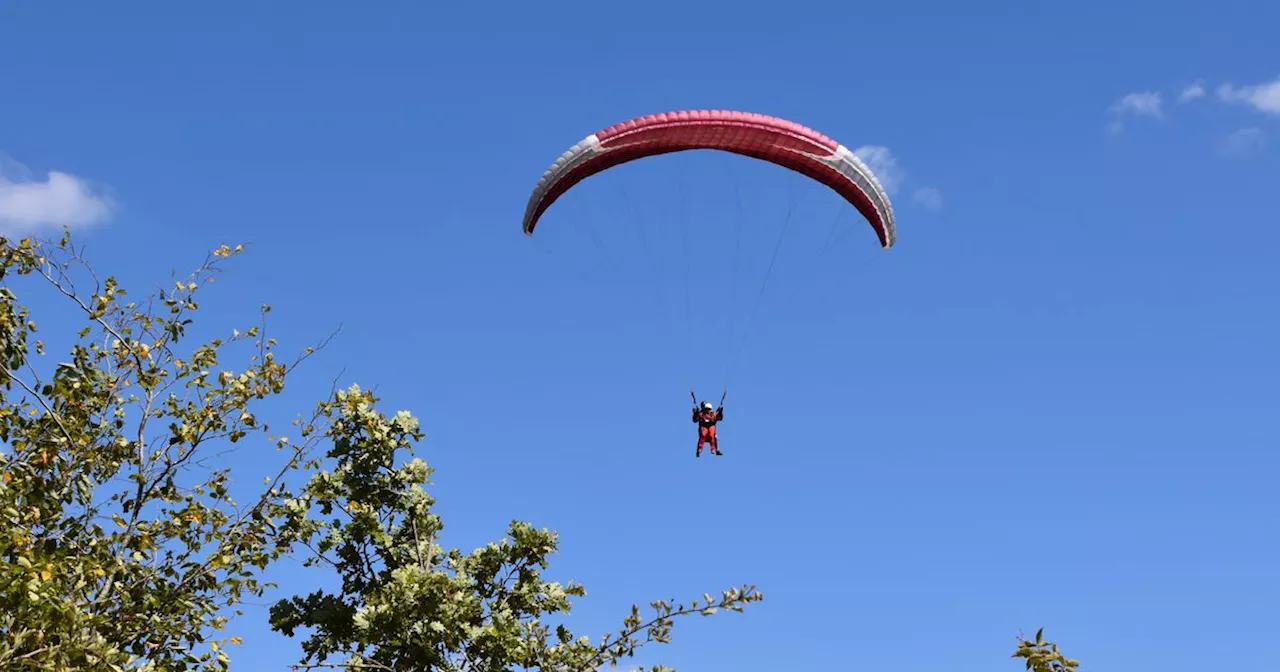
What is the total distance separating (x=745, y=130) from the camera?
27172 millimetres

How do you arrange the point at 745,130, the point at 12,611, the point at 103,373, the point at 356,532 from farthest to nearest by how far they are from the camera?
the point at 745,130, the point at 356,532, the point at 103,373, the point at 12,611

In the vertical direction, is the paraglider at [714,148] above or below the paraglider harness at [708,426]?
above

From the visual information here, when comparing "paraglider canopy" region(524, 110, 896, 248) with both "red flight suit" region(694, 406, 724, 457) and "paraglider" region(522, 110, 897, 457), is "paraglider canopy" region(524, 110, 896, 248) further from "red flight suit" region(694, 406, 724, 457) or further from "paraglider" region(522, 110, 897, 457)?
"red flight suit" region(694, 406, 724, 457)

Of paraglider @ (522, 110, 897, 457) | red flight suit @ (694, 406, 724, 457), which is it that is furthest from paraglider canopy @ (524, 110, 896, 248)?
red flight suit @ (694, 406, 724, 457)

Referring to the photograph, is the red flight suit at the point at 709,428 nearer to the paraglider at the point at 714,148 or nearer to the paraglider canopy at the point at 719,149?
the paraglider at the point at 714,148

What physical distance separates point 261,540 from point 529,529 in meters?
6.17

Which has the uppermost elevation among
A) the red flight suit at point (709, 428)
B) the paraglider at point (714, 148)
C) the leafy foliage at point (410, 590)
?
the paraglider at point (714, 148)

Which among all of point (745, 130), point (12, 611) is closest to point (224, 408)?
point (12, 611)

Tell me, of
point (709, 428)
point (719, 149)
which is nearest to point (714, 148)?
point (719, 149)

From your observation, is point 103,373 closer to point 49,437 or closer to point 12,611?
point 49,437

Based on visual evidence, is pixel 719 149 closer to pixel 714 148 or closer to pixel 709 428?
pixel 714 148

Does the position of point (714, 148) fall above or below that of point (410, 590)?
above

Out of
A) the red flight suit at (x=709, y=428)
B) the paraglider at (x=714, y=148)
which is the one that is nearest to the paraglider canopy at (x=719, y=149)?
the paraglider at (x=714, y=148)

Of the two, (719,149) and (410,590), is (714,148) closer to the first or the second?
(719,149)
